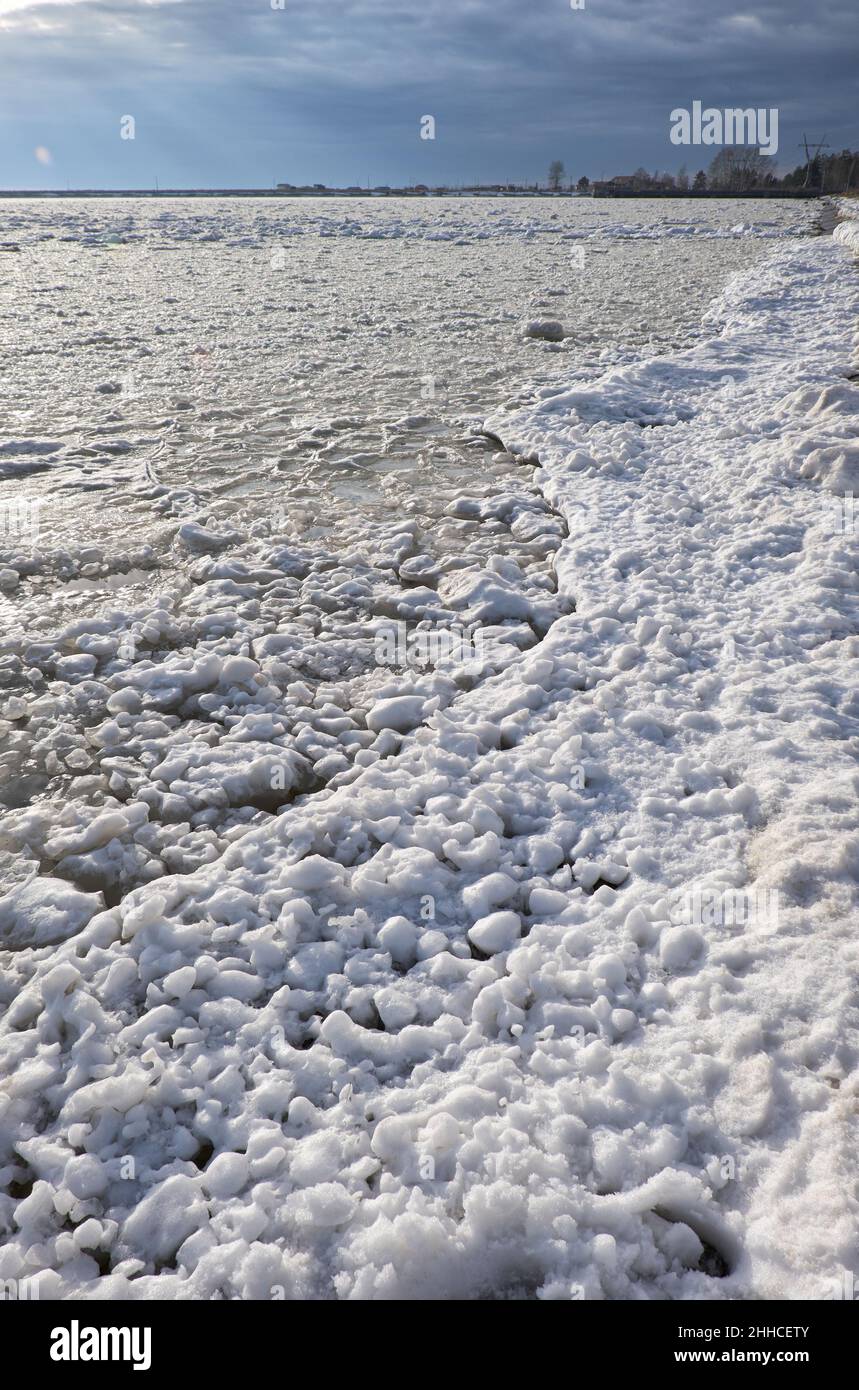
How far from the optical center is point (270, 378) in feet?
39.9

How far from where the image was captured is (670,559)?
6.61 metres

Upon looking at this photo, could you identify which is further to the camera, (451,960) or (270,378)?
(270,378)

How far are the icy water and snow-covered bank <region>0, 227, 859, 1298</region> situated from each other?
186 centimetres

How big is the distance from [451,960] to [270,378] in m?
11.2

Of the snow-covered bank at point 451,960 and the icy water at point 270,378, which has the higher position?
the icy water at point 270,378

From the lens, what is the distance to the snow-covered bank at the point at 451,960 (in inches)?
92.7

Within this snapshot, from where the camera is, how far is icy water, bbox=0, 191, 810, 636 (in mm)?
7504

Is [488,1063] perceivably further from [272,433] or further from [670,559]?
[272,433]

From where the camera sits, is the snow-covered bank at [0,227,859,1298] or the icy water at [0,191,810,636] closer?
the snow-covered bank at [0,227,859,1298]

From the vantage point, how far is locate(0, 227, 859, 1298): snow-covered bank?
2.35m

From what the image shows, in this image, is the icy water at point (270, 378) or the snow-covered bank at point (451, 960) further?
the icy water at point (270, 378)

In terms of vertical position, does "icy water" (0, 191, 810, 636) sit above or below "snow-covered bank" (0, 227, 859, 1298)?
above

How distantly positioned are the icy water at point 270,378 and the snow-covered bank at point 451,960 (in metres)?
1.86

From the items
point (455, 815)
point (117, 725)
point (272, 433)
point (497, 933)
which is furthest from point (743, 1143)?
point (272, 433)
